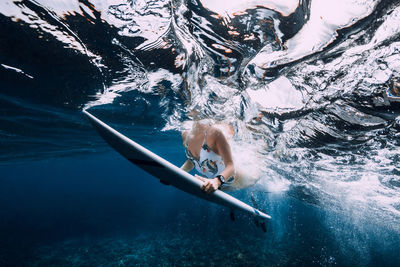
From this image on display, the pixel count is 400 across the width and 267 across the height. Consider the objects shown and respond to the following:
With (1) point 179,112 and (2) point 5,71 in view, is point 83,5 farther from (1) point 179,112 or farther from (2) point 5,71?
(1) point 179,112

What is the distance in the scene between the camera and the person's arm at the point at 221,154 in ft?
9.82

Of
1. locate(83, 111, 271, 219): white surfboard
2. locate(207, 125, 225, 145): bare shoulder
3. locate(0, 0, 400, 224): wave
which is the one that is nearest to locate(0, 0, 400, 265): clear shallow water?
locate(0, 0, 400, 224): wave

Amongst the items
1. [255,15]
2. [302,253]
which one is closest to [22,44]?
[255,15]

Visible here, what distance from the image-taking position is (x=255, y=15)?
13.8 feet

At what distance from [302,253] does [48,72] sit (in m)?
25.8

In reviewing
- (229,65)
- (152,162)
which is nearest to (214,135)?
(152,162)

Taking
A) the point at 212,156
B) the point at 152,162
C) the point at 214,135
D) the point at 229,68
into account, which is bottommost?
the point at 152,162

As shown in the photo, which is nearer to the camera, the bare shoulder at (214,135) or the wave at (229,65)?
the wave at (229,65)

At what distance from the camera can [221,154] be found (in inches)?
177

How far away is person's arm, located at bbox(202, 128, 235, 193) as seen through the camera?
2994 mm

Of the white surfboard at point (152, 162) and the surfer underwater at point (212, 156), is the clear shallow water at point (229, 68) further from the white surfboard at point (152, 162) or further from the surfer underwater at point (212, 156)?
the white surfboard at point (152, 162)

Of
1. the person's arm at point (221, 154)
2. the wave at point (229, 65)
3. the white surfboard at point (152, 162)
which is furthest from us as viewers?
the wave at point (229, 65)

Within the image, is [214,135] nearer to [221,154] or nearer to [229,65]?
[221,154]

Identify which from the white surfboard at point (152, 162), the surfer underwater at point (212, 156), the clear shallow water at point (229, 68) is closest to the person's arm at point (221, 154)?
the surfer underwater at point (212, 156)
